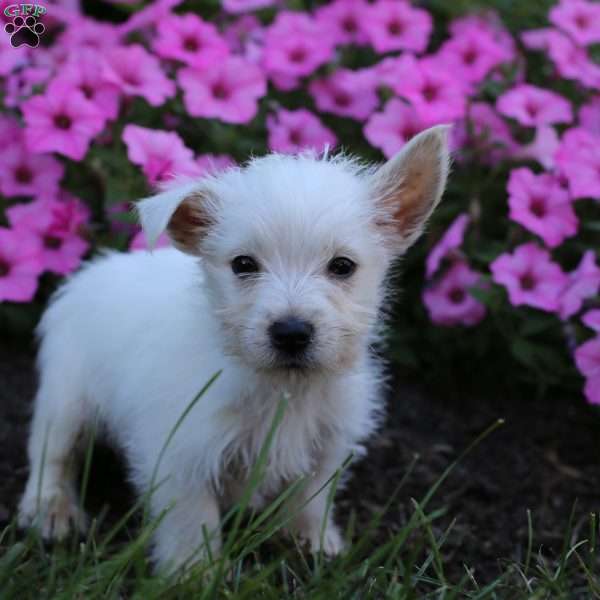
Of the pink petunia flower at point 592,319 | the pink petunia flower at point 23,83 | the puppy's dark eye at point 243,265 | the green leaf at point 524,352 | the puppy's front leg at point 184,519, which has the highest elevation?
the puppy's dark eye at point 243,265

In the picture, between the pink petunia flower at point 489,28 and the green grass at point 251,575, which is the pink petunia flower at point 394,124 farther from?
the green grass at point 251,575

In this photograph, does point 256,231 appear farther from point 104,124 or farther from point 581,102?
point 581,102

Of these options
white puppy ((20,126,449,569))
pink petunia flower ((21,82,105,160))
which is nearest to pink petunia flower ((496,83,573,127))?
white puppy ((20,126,449,569))

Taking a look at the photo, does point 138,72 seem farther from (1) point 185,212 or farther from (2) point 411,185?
(2) point 411,185

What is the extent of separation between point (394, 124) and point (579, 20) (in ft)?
4.15

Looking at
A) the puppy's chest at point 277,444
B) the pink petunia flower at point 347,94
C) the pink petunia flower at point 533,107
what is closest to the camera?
the puppy's chest at point 277,444

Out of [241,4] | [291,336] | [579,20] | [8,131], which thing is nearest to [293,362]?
[291,336]

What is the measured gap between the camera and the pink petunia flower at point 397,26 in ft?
16.5

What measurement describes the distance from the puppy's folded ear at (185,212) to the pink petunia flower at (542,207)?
1.68 meters

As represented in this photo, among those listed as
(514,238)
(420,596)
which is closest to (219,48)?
(514,238)

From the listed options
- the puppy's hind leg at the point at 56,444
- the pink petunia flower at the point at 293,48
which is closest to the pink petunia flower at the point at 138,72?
the pink petunia flower at the point at 293,48

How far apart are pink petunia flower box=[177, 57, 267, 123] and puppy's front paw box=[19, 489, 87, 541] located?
1920mm

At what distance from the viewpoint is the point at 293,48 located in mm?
4996

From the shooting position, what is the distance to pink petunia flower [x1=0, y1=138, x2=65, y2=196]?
15.0 feet
